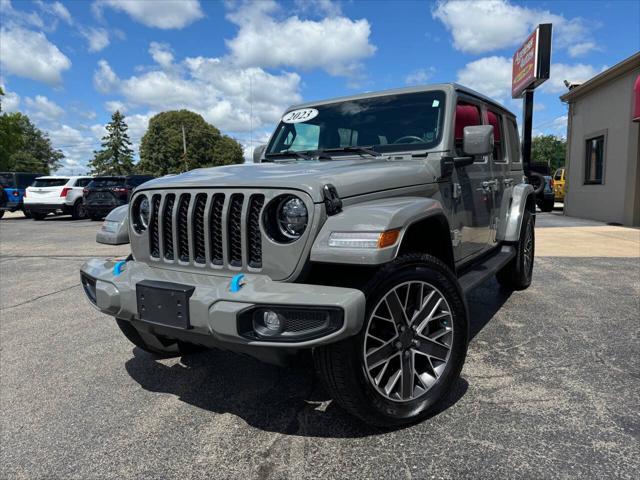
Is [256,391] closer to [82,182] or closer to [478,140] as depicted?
[478,140]

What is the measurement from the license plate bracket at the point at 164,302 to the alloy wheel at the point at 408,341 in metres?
0.85

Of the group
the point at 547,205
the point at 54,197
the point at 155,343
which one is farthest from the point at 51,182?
the point at 547,205

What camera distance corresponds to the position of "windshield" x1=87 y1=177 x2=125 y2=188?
16.2 m

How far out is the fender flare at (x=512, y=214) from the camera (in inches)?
177

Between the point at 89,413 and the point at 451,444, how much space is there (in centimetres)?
202

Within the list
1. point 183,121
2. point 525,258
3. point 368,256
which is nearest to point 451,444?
point 368,256

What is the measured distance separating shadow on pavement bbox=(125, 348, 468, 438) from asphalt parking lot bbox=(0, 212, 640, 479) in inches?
0.5

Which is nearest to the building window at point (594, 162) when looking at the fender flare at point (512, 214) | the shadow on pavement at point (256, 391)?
the fender flare at point (512, 214)

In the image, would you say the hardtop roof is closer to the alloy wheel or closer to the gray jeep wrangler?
the gray jeep wrangler

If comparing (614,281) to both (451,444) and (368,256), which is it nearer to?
(451,444)

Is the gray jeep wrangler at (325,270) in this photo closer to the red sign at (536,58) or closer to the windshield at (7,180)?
the red sign at (536,58)

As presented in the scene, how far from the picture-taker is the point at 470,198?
3.61m

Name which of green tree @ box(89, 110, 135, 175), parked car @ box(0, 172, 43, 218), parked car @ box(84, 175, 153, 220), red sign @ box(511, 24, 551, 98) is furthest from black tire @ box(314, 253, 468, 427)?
green tree @ box(89, 110, 135, 175)

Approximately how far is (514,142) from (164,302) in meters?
4.34
